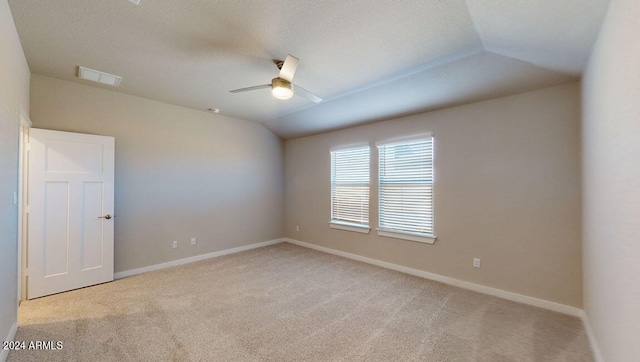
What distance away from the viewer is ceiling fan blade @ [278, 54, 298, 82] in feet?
7.76

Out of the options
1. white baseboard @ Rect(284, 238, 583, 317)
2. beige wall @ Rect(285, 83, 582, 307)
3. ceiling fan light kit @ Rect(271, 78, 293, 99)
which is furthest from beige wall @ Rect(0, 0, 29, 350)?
beige wall @ Rect(285, 83, 582, 307)

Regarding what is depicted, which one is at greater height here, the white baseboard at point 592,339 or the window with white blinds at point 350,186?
the window with white blinds at point 350,186

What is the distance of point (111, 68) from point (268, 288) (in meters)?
3.32

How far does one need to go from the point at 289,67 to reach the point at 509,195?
300cm

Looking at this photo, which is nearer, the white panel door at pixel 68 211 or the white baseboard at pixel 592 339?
the white baseboard at pixel 592 339

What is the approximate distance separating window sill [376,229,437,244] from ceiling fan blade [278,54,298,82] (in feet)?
9.55

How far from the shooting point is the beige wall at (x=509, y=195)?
2.73 meters

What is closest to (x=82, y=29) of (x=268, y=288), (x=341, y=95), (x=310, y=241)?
(x=341, y=95)

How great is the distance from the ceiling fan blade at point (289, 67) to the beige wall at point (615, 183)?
7.11ft

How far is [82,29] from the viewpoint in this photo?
2.23m

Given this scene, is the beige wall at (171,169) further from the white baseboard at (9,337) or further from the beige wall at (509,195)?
the beige wall at (509,195)

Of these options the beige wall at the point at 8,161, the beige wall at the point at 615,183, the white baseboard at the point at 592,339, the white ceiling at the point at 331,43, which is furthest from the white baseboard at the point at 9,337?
the white baseboard at the point at 592,339

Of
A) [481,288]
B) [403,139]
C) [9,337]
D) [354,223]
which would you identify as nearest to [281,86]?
[403,139]

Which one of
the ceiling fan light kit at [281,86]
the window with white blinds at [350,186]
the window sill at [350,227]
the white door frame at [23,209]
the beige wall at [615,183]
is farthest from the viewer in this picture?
the window with white blinds at [350,186]
